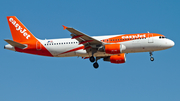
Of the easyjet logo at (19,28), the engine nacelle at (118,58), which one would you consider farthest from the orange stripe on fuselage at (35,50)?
the engine nacelle at (118,58)

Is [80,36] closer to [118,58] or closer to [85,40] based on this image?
[85,40]

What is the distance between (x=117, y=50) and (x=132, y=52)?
116 inches

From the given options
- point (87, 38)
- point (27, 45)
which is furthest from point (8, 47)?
point (87, 38)

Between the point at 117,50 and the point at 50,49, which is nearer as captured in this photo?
the point at 117,50

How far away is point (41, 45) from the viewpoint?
50.9 meters

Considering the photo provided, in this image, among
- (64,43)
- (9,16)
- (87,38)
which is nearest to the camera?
(87,38)

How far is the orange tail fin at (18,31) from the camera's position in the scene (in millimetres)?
52594

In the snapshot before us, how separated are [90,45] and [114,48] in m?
3.78

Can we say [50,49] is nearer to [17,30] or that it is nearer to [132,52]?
[17,30]

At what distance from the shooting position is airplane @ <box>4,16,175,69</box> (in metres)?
47.6

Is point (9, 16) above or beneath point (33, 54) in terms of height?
above

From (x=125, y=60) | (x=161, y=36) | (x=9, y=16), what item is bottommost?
(x=125, y=60)

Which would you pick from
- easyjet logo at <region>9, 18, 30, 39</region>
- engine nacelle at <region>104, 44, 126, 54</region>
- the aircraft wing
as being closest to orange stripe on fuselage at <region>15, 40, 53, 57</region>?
easyjet logo at <region>9, 18, 30, 39</region>

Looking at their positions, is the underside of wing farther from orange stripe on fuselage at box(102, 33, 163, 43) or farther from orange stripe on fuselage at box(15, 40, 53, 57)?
orange stripe on fuselage at box(15, 40, 53, 57)
